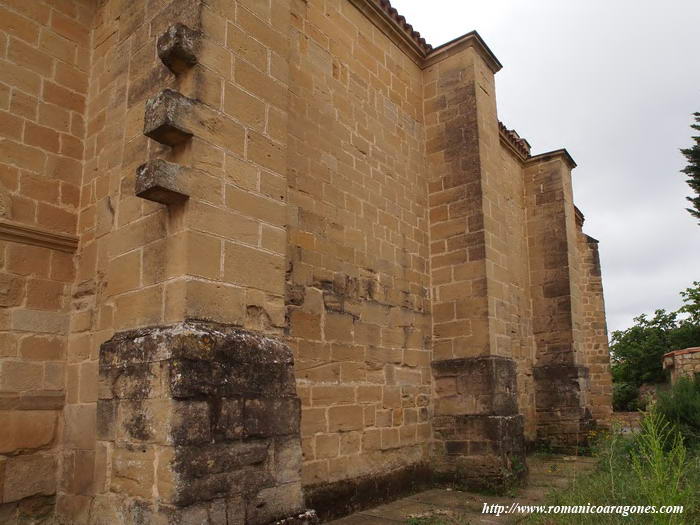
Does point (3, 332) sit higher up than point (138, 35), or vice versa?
point (138, 35)

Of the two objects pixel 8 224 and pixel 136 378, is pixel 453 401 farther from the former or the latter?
pixel 8 224

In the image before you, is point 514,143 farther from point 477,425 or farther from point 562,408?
point 477,425

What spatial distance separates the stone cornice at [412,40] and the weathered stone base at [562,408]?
5.72 m

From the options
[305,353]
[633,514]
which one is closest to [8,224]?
[305,353]

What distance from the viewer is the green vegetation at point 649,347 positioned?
2289 cm

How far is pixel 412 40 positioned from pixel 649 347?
2098cm

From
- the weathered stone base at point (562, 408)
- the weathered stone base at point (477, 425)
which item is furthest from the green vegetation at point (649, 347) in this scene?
the weathered stone base at point (477, 425)

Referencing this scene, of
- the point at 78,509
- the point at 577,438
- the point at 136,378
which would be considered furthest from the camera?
the point at 577,438

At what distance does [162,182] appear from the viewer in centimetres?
323

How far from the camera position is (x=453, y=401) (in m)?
7.19

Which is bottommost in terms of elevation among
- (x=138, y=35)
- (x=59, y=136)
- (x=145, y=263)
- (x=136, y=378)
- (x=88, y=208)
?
(x=136, y=378)

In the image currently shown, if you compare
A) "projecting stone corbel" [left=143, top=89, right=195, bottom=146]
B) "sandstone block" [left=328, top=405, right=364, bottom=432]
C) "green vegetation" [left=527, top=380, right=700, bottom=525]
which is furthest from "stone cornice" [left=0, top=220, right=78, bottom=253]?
"green vegetation" [left=527, top=380, right=700, bottom=525]

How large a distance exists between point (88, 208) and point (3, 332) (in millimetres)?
1088

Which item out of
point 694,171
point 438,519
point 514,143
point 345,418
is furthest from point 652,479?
point 694,171
